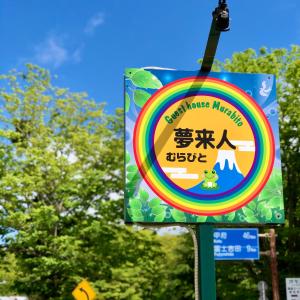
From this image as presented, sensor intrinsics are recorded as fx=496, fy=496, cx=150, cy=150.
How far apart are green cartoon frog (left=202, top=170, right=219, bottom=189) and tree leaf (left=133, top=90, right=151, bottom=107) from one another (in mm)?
562

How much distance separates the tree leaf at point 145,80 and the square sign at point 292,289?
12.0 metres

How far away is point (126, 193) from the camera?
2883mm

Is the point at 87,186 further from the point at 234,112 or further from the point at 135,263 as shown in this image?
the point at 234,112

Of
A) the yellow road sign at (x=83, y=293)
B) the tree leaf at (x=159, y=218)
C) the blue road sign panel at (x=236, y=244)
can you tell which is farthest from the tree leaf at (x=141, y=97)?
the blue road sign panel at (x=236, y=244)

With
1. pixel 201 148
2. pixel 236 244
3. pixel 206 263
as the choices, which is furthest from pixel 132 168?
pixel 236 244

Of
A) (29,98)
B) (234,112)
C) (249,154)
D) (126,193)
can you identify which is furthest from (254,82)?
(29,98)

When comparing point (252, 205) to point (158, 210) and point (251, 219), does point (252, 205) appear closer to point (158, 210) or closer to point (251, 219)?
point (251, 219)

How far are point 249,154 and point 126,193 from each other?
0.78 metres

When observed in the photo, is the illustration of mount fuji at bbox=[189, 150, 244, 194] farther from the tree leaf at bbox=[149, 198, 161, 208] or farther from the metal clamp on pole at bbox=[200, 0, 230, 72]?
the metal clamp on pole at bbox=[200, 0, 230, 72]

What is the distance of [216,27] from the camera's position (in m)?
2.80

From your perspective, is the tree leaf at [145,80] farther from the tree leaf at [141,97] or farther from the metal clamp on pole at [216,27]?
the metal clamp on pole at [216,27]

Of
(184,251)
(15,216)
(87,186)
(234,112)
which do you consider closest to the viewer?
(234,112)

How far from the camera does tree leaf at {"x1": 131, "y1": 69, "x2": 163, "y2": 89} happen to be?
3.03 m

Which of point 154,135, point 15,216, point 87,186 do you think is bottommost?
point 154,135
